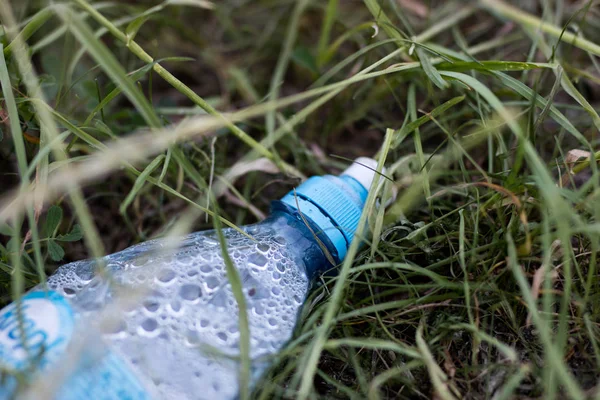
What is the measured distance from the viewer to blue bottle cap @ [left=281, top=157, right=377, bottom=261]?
44.7 inches

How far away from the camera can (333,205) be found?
44.9 inches

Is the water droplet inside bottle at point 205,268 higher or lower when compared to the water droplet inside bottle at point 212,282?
higher

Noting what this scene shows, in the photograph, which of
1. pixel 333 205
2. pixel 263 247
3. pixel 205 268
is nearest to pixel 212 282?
pixel 205 268

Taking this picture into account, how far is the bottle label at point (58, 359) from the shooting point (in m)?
0.87

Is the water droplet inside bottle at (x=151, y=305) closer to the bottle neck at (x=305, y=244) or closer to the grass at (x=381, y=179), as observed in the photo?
the grass at (x=381, y=179)

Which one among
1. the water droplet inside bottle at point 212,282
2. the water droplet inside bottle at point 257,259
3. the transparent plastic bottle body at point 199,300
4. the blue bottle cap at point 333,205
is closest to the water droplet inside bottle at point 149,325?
the transparent plastic bottle body at point 199,300

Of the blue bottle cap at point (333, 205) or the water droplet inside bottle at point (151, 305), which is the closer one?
the water droplet inside bottle at point (151, 305)

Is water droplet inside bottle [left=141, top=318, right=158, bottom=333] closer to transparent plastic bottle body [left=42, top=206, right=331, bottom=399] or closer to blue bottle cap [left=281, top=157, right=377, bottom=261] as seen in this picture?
transparent plastic bottle body [left=42, top=206, right=331, bottom=399]

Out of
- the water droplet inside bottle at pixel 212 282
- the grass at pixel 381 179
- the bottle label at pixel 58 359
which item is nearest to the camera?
the bottle label at pixel 58 359

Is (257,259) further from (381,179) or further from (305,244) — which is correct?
(381,179)

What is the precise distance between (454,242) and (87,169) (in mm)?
785

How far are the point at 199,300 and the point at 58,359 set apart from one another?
27cm

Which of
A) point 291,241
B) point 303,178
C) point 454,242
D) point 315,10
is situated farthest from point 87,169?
point 315,10

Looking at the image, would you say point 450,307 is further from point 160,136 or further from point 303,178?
point 160,136
